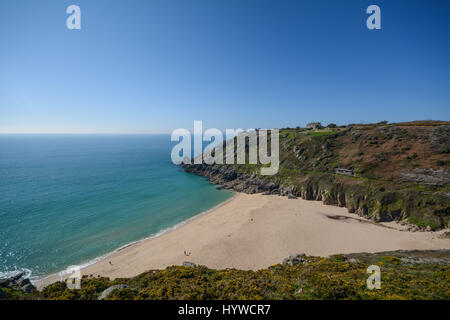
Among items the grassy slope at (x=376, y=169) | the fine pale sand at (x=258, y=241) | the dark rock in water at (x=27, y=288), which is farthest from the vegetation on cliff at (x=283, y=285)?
the grassy slope at (x=376, y=169)

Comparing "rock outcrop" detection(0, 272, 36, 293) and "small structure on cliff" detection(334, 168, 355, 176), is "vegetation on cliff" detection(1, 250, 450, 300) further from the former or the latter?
"small structure on cliff" detection(334, 168, 355, 176)

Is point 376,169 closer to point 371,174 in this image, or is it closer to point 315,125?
point 371,174

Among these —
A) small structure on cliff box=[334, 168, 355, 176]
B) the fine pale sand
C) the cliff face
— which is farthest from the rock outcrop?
small structure on cliff box=[334, 168, 355, 176]

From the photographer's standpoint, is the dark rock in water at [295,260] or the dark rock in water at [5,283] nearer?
the dark rock in water at [5,283]

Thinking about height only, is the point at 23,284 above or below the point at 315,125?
below

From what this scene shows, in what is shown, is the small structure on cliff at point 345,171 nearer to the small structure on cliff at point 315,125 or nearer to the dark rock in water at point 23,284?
the small structure on cliff at point 315,125

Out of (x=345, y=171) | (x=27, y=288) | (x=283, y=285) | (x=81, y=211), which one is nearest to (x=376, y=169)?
(x=345, y=171)
